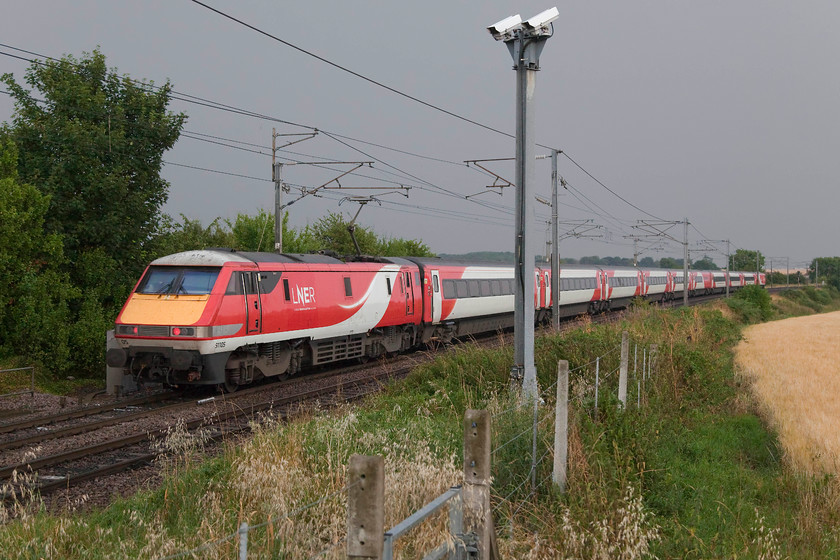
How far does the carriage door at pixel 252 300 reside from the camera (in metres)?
14.6

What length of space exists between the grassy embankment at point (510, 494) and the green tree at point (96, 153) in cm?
997

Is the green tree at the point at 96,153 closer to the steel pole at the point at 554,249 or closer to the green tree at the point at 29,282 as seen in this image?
the green tree at the point at 29,282

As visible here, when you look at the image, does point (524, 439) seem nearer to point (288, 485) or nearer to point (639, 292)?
point (288, 485)

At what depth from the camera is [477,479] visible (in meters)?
4.25

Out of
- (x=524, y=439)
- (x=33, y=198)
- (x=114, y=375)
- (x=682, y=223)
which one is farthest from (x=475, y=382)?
(x=682, y=223)

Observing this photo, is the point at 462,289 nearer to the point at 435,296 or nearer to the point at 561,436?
the point at 435,296

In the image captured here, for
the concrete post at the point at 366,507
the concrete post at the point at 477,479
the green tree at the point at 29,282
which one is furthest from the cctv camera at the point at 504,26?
the green tree at the point at 29,282

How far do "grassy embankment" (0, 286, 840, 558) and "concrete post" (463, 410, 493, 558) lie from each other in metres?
0.48

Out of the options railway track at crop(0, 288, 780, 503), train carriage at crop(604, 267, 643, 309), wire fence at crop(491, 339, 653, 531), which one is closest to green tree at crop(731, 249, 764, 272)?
train carriage at crop(604, 267, 643, 309)

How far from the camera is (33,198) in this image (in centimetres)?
1611

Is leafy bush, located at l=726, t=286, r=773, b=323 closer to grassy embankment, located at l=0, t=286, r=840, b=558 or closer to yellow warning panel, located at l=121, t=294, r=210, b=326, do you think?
grassy embankment, located at l=0, t=286, r=840, b=558

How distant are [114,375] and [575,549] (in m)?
12.4

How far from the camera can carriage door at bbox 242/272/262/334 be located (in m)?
14.6

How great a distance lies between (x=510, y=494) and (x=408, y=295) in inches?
612
